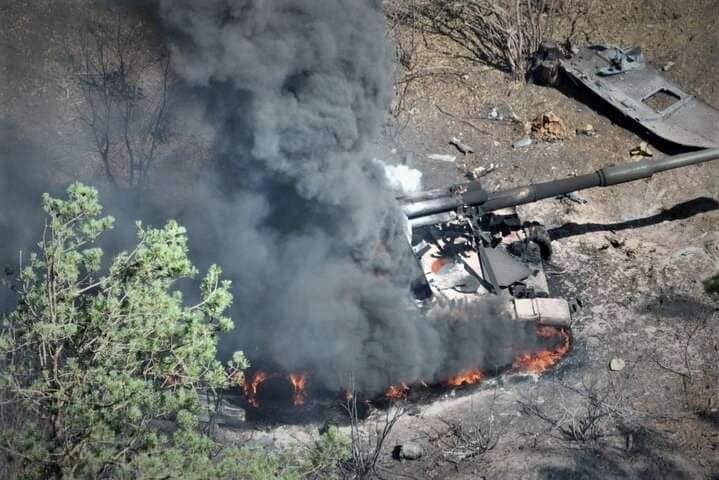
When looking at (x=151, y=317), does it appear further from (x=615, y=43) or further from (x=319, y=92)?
(x=615, y=43)

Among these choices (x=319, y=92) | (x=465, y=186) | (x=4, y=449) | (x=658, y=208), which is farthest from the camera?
(x=658, y=208)

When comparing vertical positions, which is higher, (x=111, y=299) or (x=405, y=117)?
(x=405, y=117)

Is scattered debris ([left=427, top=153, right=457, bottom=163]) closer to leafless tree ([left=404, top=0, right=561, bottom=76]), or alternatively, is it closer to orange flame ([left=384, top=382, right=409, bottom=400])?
leafless tree ([left=404, top=0, right=561, bottom=76])

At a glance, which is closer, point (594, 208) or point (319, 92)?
point (319, 92)

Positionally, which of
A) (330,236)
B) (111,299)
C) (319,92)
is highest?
(319,92)

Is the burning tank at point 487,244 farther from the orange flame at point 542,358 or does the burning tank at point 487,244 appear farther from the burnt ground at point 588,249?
the burnt ground at point 588,249

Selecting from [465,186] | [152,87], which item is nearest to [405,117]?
[465,186]

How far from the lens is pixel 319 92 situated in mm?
9281

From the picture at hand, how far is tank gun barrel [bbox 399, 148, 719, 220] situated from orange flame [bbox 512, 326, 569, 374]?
6.02 ft

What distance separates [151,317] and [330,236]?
467 centimetres

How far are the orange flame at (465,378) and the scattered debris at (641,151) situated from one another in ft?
19.0

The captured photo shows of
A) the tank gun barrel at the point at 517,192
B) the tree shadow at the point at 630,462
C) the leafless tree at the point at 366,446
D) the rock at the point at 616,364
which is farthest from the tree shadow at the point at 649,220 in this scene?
the leafless tree at the point at 366,446

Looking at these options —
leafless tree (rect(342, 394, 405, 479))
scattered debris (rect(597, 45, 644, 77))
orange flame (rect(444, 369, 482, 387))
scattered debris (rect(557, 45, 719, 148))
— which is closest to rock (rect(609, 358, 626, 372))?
orange flame (rect(444, 369, 482, 387))

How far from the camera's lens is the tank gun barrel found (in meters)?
10.3
